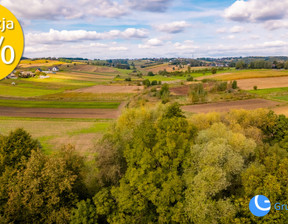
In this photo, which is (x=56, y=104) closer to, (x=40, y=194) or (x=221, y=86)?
(x=40, y=194)

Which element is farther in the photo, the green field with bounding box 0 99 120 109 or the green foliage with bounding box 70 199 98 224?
the green field with bounding box 0 99 120 109

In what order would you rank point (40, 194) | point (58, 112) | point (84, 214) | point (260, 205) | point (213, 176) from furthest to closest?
point (58, 112) → point (84, 214) → point (40, 194) → point (213, 176) → point (260, 205)

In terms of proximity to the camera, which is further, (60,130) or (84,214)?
(60,130)

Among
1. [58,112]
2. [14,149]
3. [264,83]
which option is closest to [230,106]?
[264,83]

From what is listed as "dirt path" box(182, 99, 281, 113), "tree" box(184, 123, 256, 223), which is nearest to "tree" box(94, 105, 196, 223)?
"tree" box(184, 123, 256, 223)

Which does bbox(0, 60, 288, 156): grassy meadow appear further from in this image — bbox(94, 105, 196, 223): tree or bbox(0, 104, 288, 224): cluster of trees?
bbox(94, 105, 196, 223): tree

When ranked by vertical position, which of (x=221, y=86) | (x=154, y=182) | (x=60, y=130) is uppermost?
(x=221, y=86)

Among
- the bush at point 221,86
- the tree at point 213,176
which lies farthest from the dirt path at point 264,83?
the tree at point 213,176
